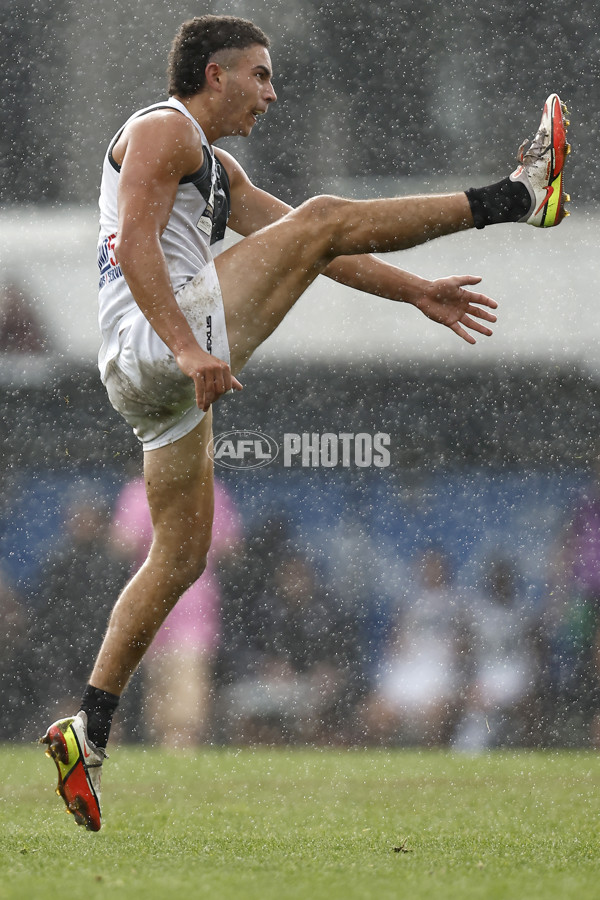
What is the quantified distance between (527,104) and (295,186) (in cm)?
129

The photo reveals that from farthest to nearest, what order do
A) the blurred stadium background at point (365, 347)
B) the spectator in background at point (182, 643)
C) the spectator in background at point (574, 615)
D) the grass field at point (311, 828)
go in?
the blurred stadium background at point (365, 347)
the spectator in background at point (574, 615)
the spectator in background at point (182, 643)
the grass field at point (311, 828)

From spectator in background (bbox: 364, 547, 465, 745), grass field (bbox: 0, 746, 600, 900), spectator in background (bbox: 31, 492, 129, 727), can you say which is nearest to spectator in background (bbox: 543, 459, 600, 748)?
spectator in background (bbox: 364, 547, 465, 745)

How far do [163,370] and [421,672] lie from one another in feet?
9.76

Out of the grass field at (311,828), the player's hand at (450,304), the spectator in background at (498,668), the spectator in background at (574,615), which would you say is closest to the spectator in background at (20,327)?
the grass field at (311,828)

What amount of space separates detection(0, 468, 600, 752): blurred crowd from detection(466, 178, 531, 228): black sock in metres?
2.80

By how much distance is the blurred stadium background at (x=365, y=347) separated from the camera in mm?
4973

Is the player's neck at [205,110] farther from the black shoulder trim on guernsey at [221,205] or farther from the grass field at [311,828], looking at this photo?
the grass field at [311,828]

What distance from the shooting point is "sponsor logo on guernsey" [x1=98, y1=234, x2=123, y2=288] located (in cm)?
215

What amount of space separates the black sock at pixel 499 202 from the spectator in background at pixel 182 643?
2555 mm

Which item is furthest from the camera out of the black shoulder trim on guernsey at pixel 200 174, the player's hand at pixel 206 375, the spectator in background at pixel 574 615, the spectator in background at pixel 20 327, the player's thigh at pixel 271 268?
the spectator in background at pixel 20 327

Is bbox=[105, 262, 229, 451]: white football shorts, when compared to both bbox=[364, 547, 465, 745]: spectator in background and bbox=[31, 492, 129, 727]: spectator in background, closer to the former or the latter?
bbox=[364, 547, 465, 745]: spectator in background

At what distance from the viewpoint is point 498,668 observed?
15.4ft

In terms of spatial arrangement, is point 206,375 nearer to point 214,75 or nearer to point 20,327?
point 214,75

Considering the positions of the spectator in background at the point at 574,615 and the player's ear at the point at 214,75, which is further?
the spectator in background at the point at 574,615
